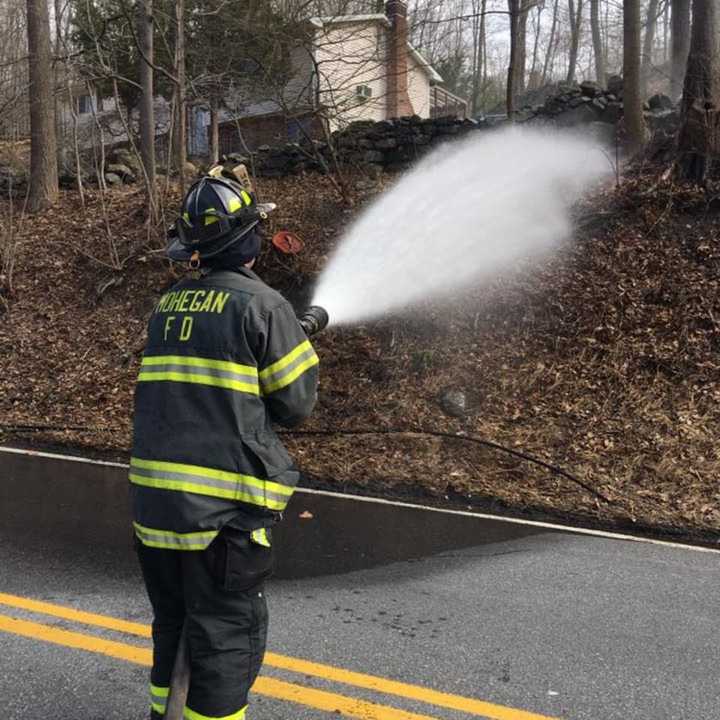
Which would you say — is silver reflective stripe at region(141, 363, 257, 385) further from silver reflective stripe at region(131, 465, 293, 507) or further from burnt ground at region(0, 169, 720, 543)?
burnt ground at region(0, 169, 720, 543)

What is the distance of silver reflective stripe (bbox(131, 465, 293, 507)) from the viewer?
7.89ft

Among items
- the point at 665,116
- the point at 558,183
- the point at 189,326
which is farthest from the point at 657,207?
the point at 189,326

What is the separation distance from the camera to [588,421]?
715cm

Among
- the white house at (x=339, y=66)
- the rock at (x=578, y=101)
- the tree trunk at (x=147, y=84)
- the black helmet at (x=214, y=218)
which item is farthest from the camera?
the rock at (x=578, y=101)

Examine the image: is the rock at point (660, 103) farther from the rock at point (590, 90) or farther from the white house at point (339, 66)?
the white house at point (339, 66)

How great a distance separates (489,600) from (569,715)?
1.14 meters

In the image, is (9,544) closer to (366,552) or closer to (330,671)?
(366,552)

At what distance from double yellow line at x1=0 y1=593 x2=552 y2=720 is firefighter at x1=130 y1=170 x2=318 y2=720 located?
0.86m

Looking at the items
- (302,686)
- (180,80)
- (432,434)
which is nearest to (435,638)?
(302,686)

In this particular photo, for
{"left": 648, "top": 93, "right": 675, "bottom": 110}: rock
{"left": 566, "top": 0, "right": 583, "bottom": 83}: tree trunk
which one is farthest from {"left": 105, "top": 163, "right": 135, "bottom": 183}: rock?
{"left": 566, "top": 0, "right": 583, "bottom": 83}: tree trunk

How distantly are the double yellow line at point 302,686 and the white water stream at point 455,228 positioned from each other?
423 centimetres

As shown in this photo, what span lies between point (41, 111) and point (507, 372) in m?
10.5

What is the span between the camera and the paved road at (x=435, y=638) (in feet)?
10.7

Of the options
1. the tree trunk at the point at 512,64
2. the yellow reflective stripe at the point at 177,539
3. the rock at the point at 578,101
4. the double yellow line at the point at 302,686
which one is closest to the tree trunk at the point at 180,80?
the tree trunk at the point at 512,64
